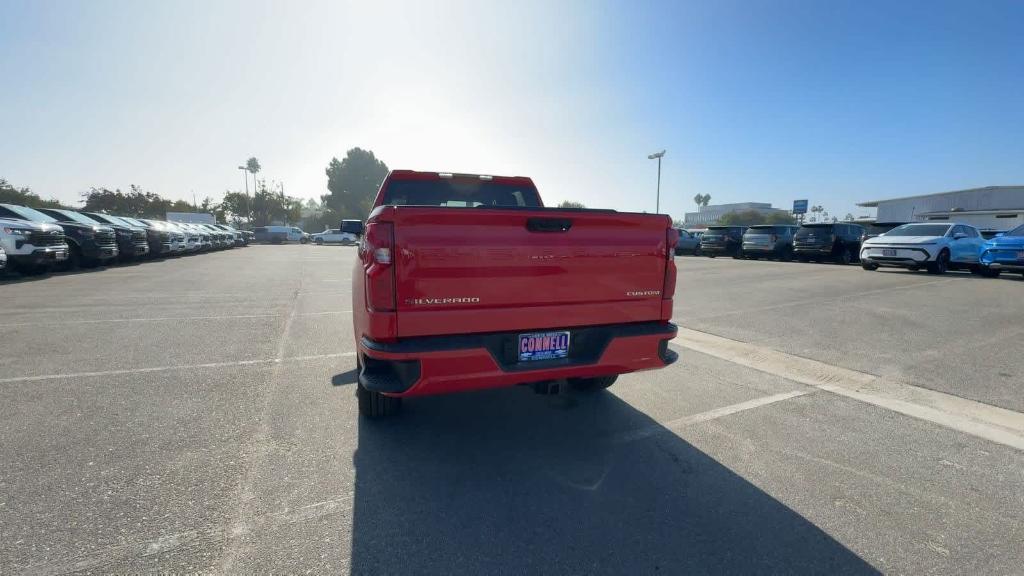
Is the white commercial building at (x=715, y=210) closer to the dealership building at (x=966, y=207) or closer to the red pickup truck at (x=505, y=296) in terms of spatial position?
the dealership building at (x=966, y=207)

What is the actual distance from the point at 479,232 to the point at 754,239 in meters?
20.2

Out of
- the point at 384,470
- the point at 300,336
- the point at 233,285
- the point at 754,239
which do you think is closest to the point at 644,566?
the point at 384,470

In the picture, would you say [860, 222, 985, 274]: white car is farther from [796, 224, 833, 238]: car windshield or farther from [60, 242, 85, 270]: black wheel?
[60, 242, 85, 270]: black wheel

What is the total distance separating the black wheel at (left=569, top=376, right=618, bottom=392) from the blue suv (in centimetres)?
1452

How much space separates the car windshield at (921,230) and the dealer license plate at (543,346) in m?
16.1

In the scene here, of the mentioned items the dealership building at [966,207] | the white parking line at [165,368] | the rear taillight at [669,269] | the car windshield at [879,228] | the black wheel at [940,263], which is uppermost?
the dealership building at [966,207]

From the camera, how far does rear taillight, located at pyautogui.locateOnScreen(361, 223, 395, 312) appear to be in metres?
2.40

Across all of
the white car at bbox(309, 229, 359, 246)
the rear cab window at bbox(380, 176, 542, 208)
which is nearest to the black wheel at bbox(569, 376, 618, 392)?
the rear cab window at bbox(380, 176, 542, 208)

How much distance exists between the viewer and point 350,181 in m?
81.3

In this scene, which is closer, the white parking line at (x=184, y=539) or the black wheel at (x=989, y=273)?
the white parking line at (x=184, y=539)

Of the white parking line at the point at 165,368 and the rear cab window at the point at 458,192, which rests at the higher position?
the rear cab window at the point at 458,192

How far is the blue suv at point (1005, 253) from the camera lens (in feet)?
37.7

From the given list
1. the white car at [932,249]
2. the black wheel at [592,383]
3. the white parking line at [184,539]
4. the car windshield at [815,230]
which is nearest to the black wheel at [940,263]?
the white car at [932,249]

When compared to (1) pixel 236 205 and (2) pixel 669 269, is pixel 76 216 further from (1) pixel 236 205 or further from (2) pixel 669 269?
(1) pixel 236 205
